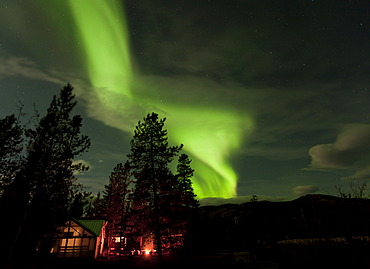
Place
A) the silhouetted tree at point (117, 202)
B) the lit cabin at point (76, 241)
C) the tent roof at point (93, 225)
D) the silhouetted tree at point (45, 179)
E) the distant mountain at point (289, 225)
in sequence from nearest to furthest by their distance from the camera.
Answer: the distant mountain at point (289, 225) → the silhouetted tree at point (45, 179) → the lit cabin at point (76, 241) → the tent roof at point (93, 225) → the silhouetted tree at point (117, 202)

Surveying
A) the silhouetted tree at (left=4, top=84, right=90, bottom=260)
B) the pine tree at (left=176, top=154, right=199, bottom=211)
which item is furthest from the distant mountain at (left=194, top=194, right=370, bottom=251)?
the silhouetted tree at (left=4, top=84, right=90, bottom=260)

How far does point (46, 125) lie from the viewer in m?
18.8

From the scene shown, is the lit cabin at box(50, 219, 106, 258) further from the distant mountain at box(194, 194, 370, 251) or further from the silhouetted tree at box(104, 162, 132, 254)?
the distant mountain at box(194, 194, 370, 251)

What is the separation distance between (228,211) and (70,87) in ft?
539

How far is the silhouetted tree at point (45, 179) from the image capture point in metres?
16.6

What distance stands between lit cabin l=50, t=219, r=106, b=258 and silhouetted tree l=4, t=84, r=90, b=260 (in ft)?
28.5

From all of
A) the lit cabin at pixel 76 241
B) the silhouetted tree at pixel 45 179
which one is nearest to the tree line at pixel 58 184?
the silhouetted tree at pixel 45 179

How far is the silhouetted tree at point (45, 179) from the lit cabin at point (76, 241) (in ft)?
28.5

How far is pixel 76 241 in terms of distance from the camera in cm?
2961

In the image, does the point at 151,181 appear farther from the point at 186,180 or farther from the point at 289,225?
the point at 289,225

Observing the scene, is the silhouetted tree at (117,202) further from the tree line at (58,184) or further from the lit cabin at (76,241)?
the tree line at (58,184)

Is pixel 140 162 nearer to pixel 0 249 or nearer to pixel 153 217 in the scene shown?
pixel 153 217

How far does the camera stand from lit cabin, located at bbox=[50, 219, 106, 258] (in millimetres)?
28750

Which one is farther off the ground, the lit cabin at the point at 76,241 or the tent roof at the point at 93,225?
the tent roof at the point at 93,225
